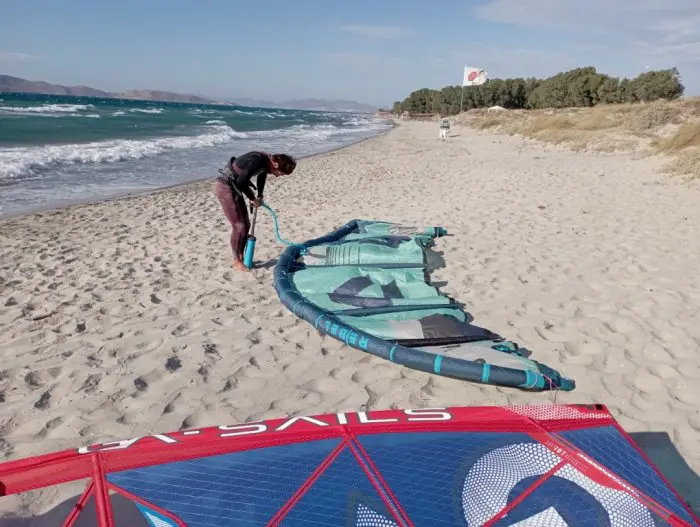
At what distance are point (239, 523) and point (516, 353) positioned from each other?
224 centimetres

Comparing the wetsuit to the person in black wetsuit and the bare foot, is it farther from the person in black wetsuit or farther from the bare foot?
the bare foot

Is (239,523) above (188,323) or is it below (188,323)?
above

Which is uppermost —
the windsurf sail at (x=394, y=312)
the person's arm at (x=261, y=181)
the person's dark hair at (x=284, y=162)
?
the person's dark hair at (x=284, y=162)

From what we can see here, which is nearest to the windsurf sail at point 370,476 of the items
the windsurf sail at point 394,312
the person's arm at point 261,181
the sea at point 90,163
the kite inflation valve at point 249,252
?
the windsurf sail at point 394,312

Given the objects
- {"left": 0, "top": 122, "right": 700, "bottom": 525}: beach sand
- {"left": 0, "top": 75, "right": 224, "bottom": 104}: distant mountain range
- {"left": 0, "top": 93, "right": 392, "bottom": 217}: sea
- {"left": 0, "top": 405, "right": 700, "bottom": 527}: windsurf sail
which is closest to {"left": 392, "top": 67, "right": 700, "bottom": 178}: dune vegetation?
{"left": 0, "top": 122, "right": 700, "bottom": 525}: beach sand

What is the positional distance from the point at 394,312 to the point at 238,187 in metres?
2.24

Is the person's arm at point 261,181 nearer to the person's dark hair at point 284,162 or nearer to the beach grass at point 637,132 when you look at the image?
the person's dark hair at point 284,162

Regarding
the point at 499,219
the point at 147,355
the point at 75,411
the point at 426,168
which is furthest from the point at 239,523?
the point at 426,168

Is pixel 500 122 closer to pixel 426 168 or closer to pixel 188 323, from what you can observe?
pixel 426 168

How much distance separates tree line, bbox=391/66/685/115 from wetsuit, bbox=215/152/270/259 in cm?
4522

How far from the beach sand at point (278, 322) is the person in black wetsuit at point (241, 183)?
40 centimetres

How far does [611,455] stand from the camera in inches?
85.3

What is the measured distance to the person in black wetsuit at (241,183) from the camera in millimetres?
5000

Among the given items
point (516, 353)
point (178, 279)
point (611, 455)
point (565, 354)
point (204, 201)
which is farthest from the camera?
point (204, 201)
